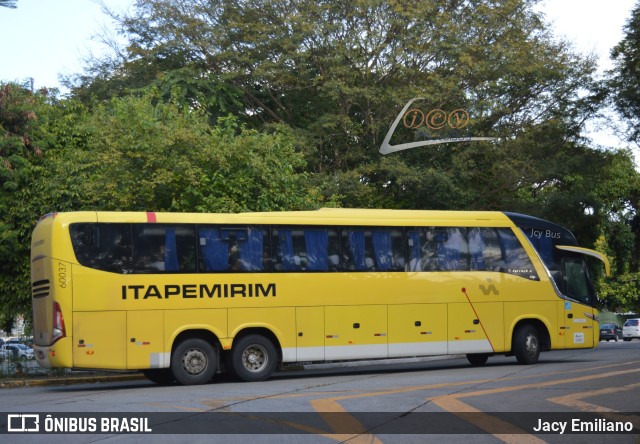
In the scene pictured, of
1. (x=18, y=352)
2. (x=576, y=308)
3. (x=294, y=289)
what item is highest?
(x=294, y=289)

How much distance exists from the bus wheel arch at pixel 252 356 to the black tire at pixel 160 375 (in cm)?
148

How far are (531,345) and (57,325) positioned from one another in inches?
456

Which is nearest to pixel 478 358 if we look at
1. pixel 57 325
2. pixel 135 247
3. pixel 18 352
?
pixel 135 247

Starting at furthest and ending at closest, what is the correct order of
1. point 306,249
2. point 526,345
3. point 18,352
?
point 18,352
point 526,345
point 306,249

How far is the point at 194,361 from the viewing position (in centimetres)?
1997

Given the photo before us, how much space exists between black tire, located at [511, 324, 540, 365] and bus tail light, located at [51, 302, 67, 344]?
11.0m

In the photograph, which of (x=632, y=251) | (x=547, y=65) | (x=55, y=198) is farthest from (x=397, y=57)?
(x=632, y=251)

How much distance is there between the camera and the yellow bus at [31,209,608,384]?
19.1 meters

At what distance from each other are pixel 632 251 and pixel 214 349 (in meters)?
44.2

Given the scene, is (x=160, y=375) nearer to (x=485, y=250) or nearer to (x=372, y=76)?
(x=485, y=250)

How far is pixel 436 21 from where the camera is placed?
35344mm

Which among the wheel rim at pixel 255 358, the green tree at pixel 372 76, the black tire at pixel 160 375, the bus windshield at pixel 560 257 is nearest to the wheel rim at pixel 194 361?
the wheel rim at pixel 255 358

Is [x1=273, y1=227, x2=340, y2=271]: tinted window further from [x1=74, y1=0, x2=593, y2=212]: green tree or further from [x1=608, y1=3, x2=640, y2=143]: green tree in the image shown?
[x1=608, y1=3, x2=640, y2=143]: green tree

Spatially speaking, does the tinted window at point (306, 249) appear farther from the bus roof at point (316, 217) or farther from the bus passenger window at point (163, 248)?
the bus passenger window at point (163, 248)
